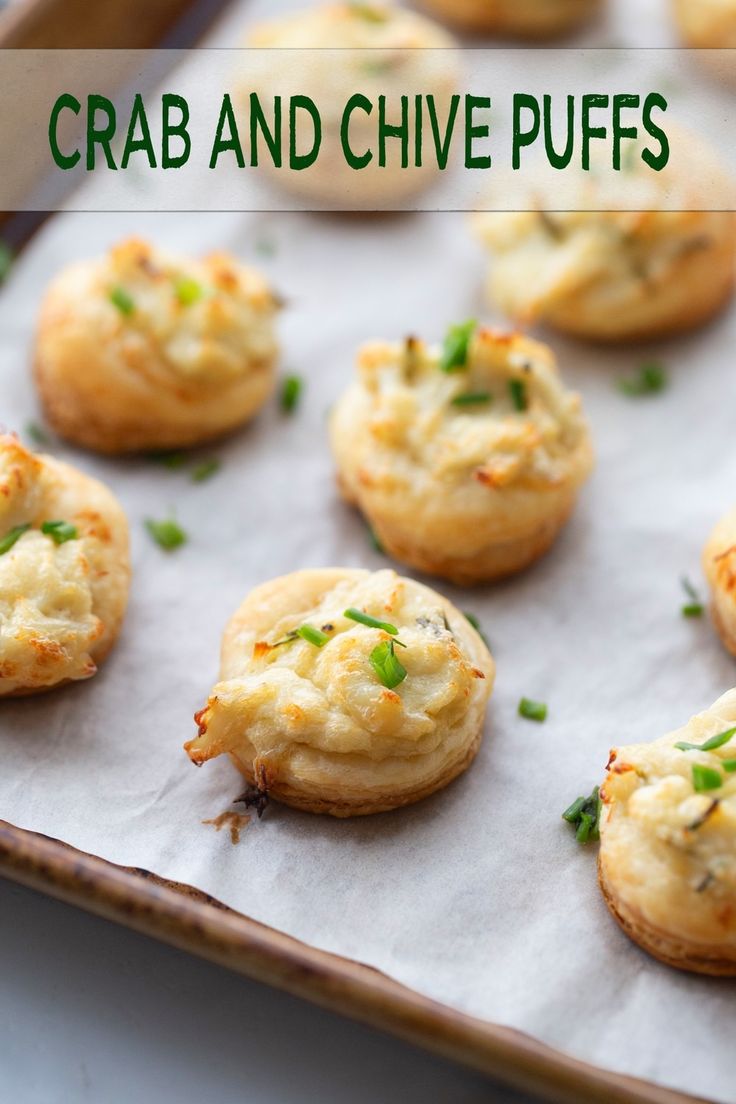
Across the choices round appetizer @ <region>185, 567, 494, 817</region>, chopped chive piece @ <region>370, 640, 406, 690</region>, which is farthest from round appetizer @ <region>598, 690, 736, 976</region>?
chopped chive piece @ <region>370, 640, 406, 690</region>

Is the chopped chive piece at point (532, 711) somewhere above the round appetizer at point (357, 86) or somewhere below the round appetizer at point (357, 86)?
below

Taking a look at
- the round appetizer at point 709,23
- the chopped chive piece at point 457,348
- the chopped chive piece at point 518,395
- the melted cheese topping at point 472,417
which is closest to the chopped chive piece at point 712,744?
the melted cheese topping at point 472,417

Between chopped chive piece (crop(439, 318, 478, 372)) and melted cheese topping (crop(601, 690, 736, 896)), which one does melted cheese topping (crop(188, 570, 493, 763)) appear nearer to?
melted cheese topping (crop(601, 690, 736, 896))

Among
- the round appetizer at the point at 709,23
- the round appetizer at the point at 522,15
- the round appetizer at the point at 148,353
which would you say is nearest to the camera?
the round appetizer at the point at 148,353

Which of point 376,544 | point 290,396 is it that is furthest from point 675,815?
point 290,396

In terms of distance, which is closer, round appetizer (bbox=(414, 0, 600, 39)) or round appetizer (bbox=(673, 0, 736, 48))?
round appetizer (bbox=(673, 0, 736, 48))

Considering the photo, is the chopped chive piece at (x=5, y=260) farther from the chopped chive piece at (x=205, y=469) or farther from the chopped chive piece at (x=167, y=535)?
the chopped chive piece at (x=167, y=535)

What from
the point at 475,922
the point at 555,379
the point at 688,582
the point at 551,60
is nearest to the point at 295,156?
the point at 551,60
